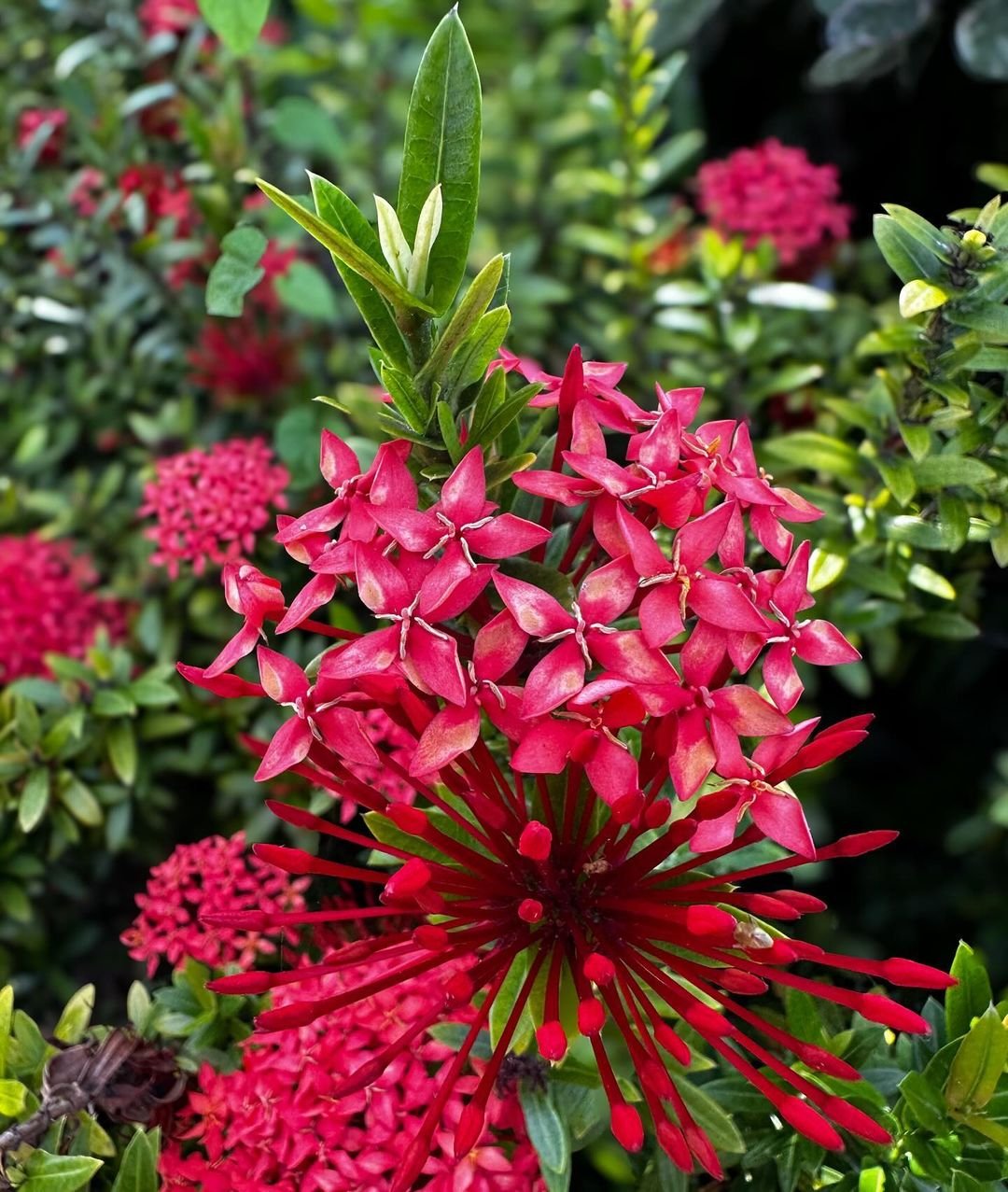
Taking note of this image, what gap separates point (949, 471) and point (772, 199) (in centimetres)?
39

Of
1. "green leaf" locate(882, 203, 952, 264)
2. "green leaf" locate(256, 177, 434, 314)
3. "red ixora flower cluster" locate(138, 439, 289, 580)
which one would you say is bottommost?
"red ixora flower cluster" locate(138, 439, 289, 580)

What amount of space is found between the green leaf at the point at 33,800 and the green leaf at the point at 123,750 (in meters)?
0.05

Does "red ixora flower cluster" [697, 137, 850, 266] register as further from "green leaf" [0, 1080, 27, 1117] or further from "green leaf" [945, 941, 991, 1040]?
"green leaf" [0, 1080, 27, 1117]

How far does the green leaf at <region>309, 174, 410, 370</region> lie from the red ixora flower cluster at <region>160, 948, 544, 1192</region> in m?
0.28

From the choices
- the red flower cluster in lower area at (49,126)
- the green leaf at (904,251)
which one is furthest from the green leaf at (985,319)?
the red flower cluster in lower area at (49,126)

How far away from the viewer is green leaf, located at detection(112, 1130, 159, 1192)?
60cm

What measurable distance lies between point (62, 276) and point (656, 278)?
1.83ft

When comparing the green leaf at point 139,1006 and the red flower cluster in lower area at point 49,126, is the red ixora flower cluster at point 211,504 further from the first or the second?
the red flower cluster in lower area at point 49,126

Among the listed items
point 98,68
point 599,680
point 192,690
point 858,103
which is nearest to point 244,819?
point 192,690

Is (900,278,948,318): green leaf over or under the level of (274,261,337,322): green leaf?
over

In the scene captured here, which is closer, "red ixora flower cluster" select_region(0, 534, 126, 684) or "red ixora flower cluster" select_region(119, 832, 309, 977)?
"red ixora flower cluster" select_region(119, 832, 309, 977)

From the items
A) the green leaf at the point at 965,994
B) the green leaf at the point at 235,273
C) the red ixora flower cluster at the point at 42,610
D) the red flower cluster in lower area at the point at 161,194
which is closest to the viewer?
the green leaf at the point at 965,994

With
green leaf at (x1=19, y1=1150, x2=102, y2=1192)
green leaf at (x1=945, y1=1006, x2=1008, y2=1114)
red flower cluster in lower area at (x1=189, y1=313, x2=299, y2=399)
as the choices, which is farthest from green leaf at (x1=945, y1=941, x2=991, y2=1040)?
red flower cluster in lower area at (x1=189, y1=313, x2=299, y2=399)

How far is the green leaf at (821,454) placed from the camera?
80cm
